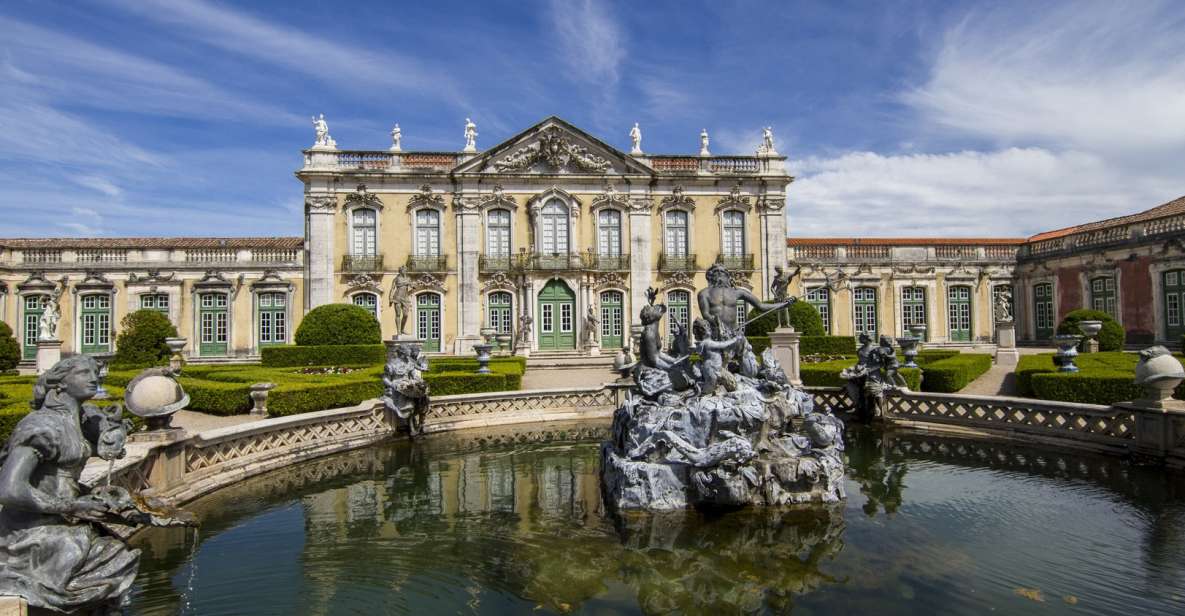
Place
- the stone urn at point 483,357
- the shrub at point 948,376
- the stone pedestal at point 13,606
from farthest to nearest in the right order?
the stone urn at point 483,357 < the shrub at point 948,376 < the stone pedestal at point 13,606

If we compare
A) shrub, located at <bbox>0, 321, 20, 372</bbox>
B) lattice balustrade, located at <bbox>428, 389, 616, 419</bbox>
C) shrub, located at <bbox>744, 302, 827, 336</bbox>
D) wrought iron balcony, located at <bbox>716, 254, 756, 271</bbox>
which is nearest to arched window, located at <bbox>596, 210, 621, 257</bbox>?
wrought iron balcony, located at <bbox>716, 254, 756, 271</bbox>

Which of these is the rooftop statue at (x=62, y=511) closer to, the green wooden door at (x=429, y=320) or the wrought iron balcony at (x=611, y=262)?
the green wooden door at (x=429, y=320)

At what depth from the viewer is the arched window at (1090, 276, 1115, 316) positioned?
24.0 metres

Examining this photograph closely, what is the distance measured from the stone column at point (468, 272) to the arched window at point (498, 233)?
1.52 ft

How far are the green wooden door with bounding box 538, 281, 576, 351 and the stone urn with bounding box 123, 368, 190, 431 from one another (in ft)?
61.8

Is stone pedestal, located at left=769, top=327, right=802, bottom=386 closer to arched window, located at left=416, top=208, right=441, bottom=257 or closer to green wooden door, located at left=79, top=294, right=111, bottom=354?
arched window, located at left=416, top=208, right=441, bottom=257

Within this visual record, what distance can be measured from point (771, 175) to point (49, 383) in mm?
25727

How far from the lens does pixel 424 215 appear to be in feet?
82.9

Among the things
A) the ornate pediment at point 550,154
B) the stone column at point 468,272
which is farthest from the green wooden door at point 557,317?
the ornate pediment at point 550,154

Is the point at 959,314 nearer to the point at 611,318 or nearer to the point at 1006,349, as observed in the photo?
the point at 1006,349

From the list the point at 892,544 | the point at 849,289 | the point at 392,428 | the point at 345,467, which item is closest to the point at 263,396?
the point at 392,428

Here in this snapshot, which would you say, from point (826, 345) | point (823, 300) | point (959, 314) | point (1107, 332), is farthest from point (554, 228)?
point (1107, 332)

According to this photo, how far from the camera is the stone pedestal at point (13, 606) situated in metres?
3.04

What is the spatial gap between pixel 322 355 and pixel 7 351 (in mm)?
7615
